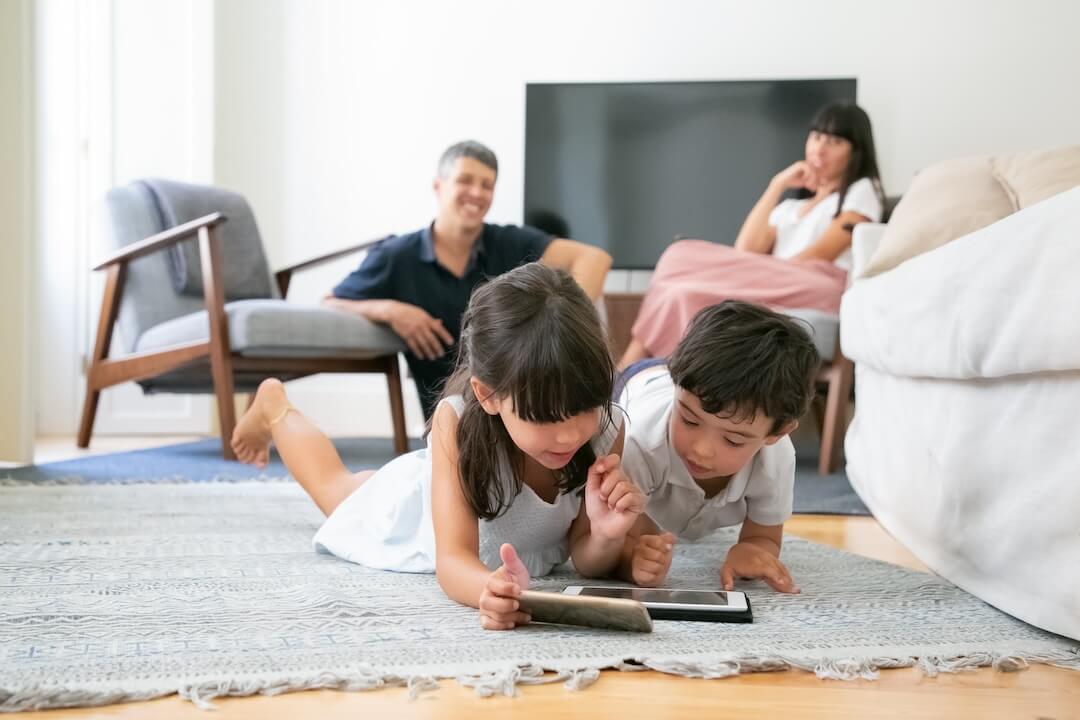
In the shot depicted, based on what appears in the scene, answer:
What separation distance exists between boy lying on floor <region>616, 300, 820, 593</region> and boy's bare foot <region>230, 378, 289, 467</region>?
707 millimetres

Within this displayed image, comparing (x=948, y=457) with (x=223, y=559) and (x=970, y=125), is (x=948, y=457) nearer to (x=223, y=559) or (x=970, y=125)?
(x=223, y=559)

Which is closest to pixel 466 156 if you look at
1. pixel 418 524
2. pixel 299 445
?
pixel 299 445

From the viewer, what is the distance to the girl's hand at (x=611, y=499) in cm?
114

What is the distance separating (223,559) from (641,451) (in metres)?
0.58

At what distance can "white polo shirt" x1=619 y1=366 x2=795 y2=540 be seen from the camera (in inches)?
52.7

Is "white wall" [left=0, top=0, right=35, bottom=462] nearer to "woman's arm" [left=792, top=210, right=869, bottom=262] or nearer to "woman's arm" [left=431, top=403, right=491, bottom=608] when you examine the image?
"woman's arm" [left=431, top=403, right=491, bottom=608]

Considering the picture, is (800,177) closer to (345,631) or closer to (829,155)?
(829,155)

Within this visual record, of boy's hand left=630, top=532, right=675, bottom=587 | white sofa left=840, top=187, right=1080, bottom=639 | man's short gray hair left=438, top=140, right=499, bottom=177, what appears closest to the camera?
white sofa left=840, top=187, right=1080, bottom=639

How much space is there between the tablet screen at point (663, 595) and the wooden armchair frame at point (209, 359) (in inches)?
75.4

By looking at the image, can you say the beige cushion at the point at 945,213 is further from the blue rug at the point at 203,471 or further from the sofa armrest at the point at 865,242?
the blue rug at the point at 203,471

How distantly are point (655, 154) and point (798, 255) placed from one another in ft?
3.39

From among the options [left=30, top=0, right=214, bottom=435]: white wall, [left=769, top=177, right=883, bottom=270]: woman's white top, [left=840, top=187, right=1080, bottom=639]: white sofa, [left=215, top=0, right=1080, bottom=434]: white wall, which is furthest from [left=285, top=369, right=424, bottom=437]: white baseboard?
[left=840, top=187, right=1080, bottom=639]: white sofa

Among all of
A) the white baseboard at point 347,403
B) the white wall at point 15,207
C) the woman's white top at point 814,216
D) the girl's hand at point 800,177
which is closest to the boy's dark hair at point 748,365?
the white wall at point 15,207

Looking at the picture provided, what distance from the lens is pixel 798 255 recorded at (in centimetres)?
325
